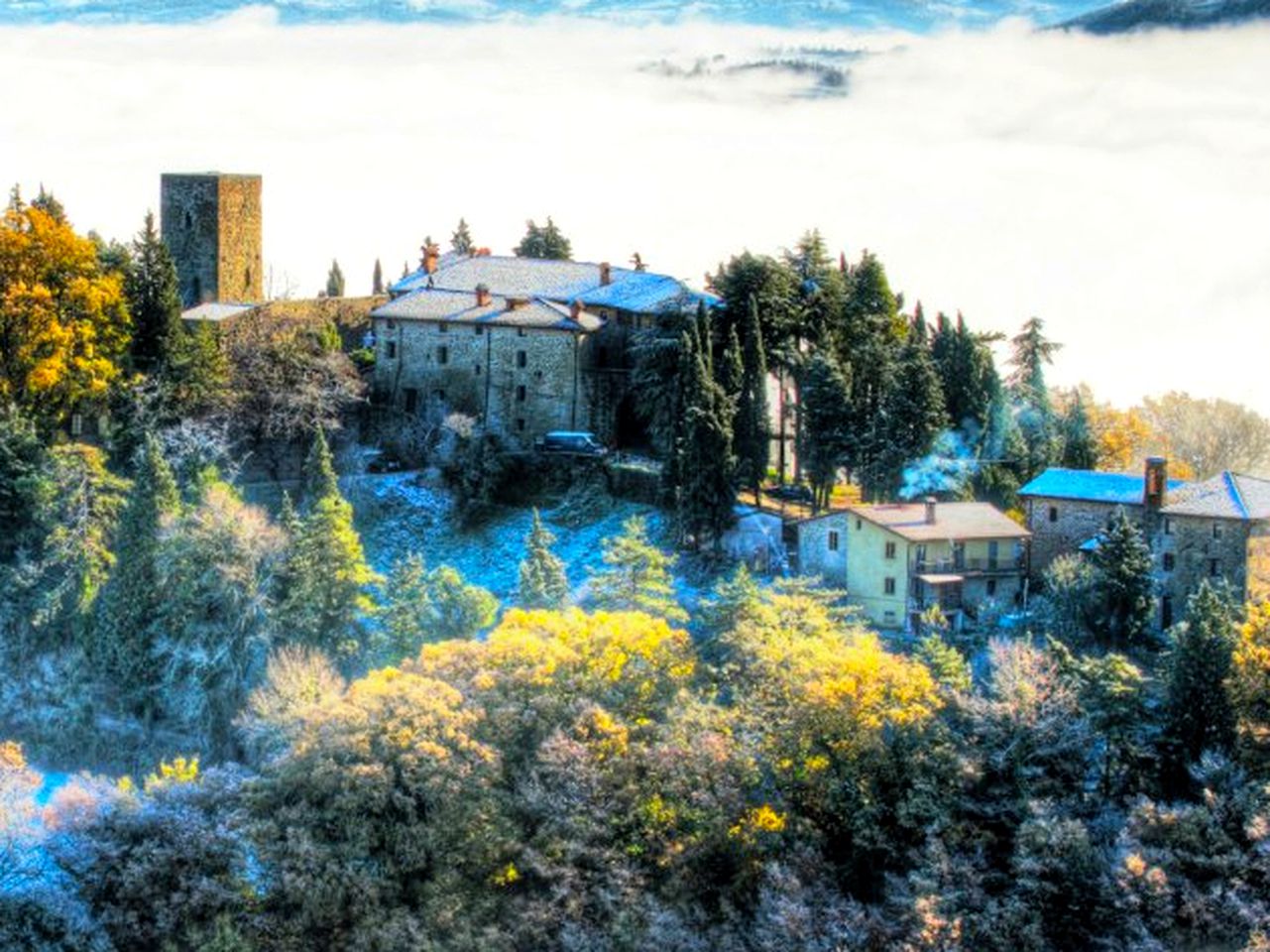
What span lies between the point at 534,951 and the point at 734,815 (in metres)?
4.63

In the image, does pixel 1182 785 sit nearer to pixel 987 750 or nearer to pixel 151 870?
pixel 987 750

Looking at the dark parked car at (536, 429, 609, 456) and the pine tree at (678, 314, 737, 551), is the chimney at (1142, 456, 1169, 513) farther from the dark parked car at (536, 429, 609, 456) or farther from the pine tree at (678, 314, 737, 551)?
the dark parked car at (536, 429, 609, 456)

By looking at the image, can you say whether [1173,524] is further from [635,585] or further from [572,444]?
[572,444]

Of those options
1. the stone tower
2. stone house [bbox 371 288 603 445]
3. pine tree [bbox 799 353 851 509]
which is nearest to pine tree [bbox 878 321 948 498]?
pine tree [bbox 799 353 851 509]

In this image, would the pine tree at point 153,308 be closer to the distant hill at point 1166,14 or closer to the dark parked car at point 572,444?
the dark parked car at point 572,444

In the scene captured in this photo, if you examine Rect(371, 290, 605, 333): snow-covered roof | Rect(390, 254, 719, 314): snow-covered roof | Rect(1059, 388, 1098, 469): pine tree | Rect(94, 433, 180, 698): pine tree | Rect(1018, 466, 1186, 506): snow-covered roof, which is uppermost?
Rect(390, 254, 719, 314): snow-covered roof

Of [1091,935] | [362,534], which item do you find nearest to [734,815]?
[1091,935]

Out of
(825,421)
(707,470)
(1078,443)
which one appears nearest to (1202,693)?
(707,470)

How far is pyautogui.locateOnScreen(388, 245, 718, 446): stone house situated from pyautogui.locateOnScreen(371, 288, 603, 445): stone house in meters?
0.06

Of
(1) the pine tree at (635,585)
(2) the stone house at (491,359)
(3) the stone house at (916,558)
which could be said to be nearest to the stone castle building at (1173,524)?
(3) the stone house at (916,558)

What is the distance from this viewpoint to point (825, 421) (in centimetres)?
5053

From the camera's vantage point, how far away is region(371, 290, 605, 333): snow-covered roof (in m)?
55.3

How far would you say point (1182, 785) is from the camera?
1473 inches

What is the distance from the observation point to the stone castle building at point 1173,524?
43656mm
